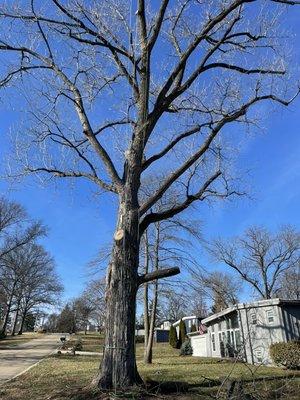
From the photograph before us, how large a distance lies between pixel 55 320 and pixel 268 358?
72265 millimetres

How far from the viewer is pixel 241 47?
10469 mm

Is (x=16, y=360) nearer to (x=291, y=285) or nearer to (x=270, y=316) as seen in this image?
(x=270, y=316)

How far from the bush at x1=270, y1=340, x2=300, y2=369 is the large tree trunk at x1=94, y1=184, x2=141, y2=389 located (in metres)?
13.8

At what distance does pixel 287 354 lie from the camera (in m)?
19.0

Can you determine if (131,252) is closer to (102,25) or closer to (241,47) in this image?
(102,25)

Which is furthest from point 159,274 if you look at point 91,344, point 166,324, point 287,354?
point 166,324

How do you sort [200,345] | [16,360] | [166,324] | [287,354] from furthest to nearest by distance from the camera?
1. [166,324]
2. [200,345]
3. [16,360]
4. [287,354]

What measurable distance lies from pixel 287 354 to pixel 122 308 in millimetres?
14323

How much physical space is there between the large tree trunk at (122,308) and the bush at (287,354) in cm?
1379

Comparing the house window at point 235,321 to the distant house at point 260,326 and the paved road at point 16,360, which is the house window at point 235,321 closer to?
the distant house at point 260,326

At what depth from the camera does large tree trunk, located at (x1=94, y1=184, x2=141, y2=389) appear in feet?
22.7

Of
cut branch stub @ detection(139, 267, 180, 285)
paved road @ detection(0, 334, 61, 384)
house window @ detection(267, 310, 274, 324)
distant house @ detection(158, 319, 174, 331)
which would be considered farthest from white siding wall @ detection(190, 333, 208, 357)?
distant house @ detection(158, 319, 174, 331)

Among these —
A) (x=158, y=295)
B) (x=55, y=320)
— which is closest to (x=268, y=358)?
(x=158, y=295)

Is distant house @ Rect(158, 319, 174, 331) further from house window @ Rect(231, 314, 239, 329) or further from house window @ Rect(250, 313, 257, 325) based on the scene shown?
house window @ Rect(250, 313, 257, 325)
